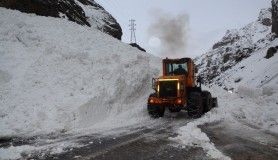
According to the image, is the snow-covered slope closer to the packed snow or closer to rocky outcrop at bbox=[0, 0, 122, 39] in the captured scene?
the packed snow

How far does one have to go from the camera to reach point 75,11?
3347 centimetres

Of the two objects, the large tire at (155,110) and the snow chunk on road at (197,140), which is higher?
the large tire at (155,110)

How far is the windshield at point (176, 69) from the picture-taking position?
20438mm

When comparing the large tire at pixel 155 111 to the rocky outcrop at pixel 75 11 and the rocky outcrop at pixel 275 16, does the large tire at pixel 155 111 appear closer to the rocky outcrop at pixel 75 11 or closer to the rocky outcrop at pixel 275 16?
the rocky outcrop at pixel 75 11

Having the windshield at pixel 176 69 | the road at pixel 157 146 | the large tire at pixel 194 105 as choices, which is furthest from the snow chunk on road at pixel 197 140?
the windshield at pixel 176 69

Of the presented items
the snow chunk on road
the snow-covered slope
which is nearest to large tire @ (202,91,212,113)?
the snow-covered slope

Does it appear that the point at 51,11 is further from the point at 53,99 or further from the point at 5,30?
the point at 53,99

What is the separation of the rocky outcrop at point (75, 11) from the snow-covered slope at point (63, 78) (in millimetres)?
1705

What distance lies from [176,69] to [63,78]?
241 inches

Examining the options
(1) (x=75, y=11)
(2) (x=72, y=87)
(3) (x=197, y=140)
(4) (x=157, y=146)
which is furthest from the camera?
(1) (x=75, y=11)

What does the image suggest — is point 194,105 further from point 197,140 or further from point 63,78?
point 197,140

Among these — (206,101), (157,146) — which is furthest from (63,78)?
(157,146)

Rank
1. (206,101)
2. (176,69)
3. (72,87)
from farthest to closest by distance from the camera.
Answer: (206,101)
(176,69)
(72,87)

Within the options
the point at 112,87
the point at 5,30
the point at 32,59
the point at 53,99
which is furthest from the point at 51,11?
the point at 53,99
